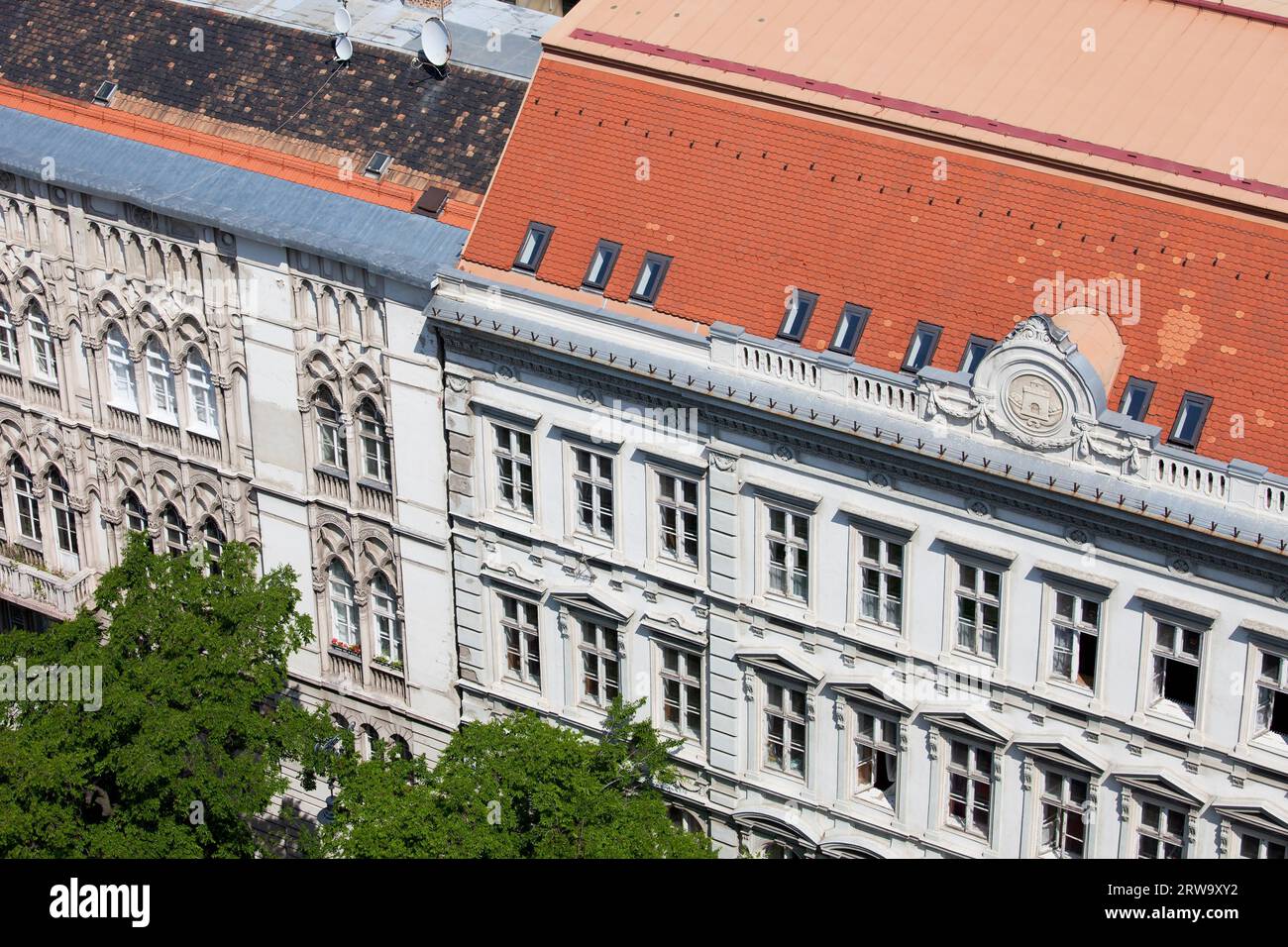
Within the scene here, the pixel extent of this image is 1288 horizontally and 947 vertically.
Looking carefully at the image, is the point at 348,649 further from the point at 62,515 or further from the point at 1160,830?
the point at 1160,830

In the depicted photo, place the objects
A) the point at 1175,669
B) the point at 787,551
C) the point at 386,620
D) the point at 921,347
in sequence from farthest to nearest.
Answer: the point at 386,620, the point at 787,551, the point at 921,347, the point at 1175,669

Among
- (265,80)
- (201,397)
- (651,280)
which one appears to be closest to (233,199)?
(265,80)

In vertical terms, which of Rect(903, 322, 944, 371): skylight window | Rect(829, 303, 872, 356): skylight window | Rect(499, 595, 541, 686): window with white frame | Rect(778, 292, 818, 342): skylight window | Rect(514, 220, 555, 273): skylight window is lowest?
Rect(499, 595, 541, 686): window with white frame

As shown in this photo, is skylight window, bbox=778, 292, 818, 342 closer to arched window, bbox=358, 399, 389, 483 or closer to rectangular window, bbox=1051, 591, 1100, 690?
rectangular window, bbox=1051, 591, 1100, 690

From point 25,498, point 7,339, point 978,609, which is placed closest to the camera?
point 978,609

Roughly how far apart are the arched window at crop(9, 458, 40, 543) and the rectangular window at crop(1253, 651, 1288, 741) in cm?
4136

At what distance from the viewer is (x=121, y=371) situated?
272 ft

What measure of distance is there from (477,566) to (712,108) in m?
14.7

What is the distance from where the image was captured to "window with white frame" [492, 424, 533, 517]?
73875 millimetres

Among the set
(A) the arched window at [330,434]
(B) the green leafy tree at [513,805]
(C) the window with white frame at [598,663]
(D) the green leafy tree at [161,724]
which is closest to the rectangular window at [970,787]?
(B) the green leafy tree at [513,805]

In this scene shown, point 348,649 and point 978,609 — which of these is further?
point 348,649

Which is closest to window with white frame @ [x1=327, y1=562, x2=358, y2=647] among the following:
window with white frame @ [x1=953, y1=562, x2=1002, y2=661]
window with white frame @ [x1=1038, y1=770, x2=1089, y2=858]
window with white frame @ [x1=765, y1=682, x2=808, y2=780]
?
window with white frame @ [x1=765, y1=682, x2=808, y2=780]

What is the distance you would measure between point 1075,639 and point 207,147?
30645mm

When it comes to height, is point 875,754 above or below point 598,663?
below
